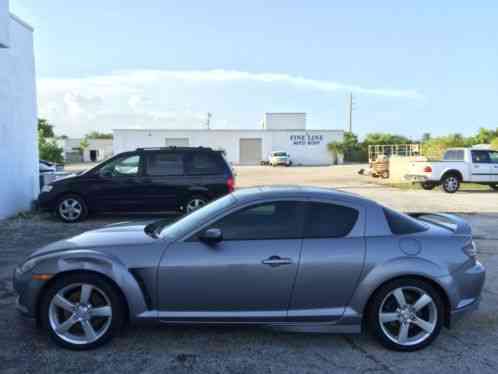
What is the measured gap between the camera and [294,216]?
162 inches

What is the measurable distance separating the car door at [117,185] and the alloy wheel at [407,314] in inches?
292

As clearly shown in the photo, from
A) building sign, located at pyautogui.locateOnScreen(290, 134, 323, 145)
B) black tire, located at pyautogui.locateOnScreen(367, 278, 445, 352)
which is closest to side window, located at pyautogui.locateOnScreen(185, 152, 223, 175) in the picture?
black tire, located at pyautogui.locateOnScreen(367, 278, 445, 352)

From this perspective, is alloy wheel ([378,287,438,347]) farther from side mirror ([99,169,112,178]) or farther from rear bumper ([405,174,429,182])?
rear bumper ([405,174,429,182])

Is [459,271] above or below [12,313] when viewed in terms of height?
above

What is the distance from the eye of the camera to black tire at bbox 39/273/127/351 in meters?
3.93

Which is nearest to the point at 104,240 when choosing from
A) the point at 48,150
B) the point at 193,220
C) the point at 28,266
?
the point at 28,266

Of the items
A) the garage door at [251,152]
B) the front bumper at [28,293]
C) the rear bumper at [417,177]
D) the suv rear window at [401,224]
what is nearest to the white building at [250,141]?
the garage door at [251,152]

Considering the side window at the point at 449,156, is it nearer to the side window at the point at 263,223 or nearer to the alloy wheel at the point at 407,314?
the alloy wheel at the point at 407,314

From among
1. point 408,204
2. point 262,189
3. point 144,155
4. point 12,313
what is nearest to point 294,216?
point 262,189

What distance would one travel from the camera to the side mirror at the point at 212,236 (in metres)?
3.90

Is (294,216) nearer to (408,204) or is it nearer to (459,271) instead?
(459,271)

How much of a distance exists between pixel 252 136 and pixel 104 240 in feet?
172

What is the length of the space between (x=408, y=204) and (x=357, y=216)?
1072 cm

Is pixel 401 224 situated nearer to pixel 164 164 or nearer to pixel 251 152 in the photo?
pixel 164 164
